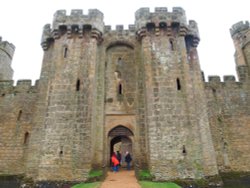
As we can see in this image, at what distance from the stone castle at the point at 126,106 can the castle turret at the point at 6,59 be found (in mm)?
3010

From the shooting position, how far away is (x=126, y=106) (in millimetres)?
16703

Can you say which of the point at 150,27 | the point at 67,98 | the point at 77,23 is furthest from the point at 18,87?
the point at 150,27

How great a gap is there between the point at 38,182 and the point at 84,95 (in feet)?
18.6

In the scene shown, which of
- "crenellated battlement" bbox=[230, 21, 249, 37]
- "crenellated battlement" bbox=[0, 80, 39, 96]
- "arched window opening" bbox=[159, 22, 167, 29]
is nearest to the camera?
"arched window opening" bbox=[159, 22, 167, 29]

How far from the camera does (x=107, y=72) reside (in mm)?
17656

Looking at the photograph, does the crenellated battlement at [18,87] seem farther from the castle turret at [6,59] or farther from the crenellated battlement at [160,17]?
the crenellated battlement at [160,17]

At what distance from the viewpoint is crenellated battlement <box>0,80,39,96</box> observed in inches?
802

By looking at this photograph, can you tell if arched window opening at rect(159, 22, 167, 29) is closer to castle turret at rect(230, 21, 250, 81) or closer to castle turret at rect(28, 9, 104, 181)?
castle turret at rect(28, 9, 104, 181)

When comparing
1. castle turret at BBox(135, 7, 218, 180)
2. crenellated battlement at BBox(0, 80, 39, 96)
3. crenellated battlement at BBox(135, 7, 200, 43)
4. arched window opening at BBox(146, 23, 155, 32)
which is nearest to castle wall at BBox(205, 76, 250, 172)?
castle turret at BBox(135, 7, 218, 180)

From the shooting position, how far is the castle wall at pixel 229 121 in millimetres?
17578

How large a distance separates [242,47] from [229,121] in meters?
7.30

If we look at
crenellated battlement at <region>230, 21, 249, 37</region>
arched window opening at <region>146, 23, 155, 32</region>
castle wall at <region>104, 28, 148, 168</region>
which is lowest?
castle wall at <region>104, 28, 148, 168</region>

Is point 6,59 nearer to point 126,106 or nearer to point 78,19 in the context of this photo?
point 78,19

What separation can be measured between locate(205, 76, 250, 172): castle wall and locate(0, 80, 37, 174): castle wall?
14.1 metres
